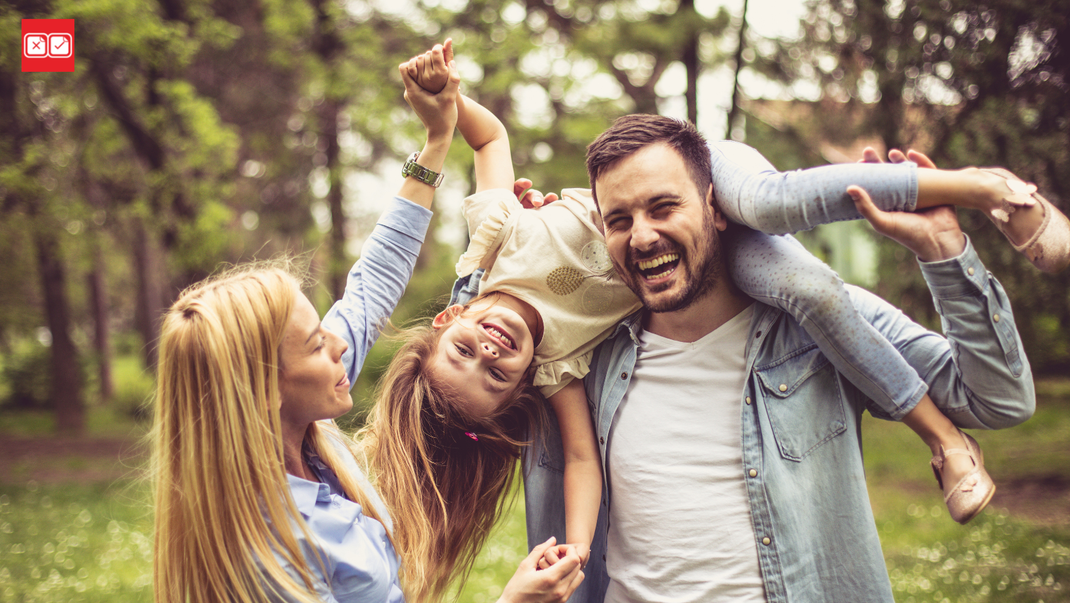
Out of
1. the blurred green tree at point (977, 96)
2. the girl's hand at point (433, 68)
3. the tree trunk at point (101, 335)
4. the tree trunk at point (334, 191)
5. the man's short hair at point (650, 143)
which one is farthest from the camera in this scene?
the tree trunk at point (101, 335)

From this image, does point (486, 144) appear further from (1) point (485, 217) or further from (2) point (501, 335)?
(2) point (501, 335)

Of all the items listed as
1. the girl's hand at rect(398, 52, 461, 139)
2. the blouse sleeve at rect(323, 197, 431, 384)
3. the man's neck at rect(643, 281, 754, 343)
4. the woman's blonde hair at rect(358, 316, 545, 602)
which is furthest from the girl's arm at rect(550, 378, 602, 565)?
the girl's hand at rect(398, 52, 461, 139)

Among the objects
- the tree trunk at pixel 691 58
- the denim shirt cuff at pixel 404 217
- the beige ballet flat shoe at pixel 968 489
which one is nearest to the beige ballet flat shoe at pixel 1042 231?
the beige ballet flat shoe at pixel 968 489

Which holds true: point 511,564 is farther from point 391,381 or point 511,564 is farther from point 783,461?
point 783,461

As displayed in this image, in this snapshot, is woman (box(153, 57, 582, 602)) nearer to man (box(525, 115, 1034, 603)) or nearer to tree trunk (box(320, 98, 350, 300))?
man (box(525, 115, 1034, 603))

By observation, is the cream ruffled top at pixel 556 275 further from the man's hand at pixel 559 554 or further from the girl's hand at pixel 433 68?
the man's hand at pixel 559 554

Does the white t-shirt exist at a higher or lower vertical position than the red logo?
lower

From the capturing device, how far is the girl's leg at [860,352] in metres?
1.99

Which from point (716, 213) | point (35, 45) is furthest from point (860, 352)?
point (35, 45)

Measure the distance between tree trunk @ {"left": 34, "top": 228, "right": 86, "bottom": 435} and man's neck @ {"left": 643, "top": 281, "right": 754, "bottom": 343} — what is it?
11.2 meters

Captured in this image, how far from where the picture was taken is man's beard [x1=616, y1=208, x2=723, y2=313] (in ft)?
6.97

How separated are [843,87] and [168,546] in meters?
10.7

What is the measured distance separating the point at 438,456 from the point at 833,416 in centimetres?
139

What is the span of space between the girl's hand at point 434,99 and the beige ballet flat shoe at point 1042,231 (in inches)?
63.3
